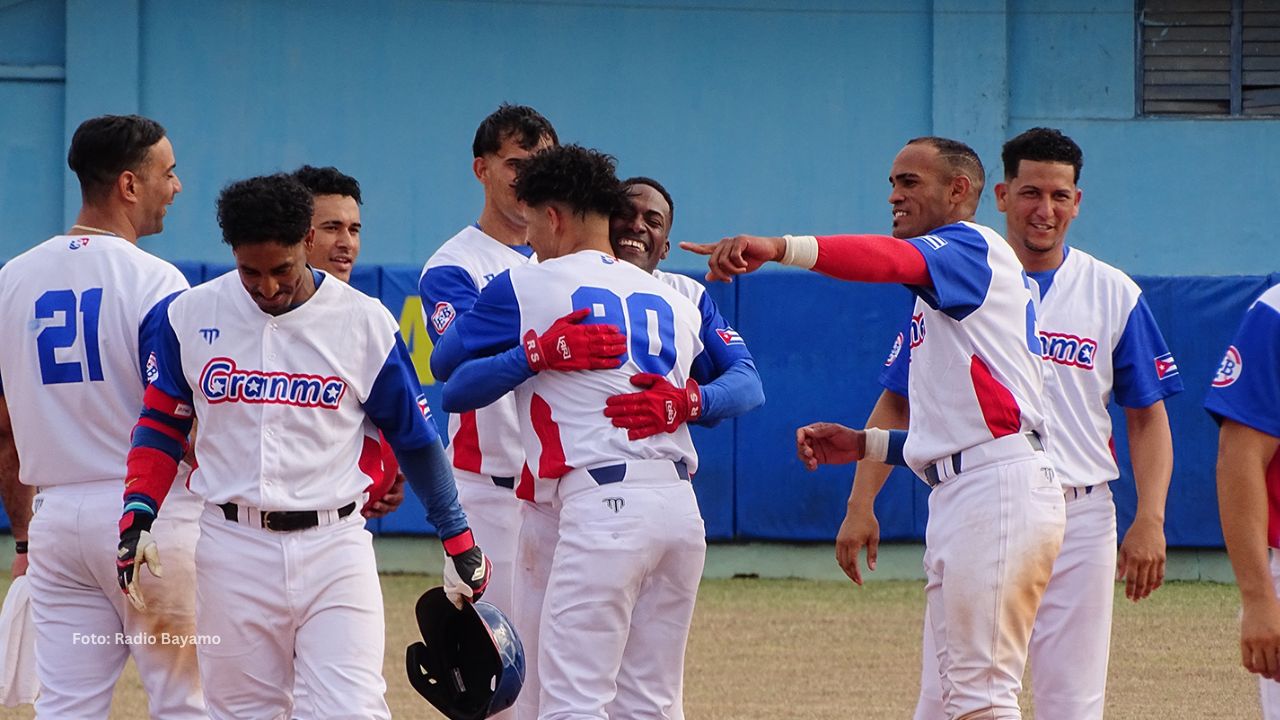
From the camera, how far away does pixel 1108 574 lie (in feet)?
20.0

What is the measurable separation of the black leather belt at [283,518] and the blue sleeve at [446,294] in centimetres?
149

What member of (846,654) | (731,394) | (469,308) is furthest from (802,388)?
(731,394)

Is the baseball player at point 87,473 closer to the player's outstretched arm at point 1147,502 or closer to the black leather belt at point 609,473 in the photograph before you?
the black leather belt at point 609,473

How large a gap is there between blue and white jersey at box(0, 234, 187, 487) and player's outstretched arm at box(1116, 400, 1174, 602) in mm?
3653

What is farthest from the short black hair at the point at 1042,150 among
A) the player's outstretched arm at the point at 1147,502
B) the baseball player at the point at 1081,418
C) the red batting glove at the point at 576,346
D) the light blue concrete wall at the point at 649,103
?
the light blue concrete wall at the point at 649,103

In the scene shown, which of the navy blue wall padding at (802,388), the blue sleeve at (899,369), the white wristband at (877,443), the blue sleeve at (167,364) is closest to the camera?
the blue sleeve at (167,364)

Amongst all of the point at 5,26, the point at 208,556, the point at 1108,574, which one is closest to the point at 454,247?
the point at 208,556

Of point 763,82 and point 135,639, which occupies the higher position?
point 763,82

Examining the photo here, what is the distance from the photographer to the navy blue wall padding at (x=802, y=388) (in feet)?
43.6

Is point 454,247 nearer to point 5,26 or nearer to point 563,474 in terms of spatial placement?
point 563,474

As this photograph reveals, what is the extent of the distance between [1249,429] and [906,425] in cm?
268

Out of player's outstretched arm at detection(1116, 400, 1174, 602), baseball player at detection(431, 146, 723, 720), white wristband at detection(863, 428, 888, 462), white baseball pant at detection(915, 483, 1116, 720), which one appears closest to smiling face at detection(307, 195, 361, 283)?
baseball player at detection(431, 146, 723, 720)

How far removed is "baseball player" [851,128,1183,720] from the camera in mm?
6023

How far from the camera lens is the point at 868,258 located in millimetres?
4844
